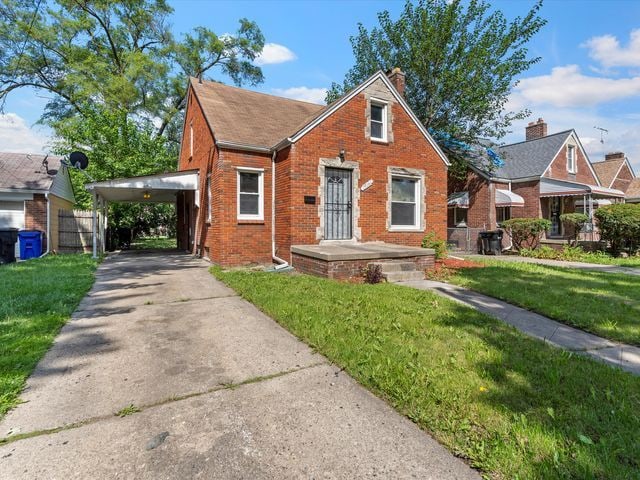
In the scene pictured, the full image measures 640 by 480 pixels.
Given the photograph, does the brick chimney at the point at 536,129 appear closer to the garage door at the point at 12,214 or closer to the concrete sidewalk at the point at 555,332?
the concrete sidewalk at the point at 555,332

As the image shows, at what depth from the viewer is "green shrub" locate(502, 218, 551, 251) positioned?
49.6ft

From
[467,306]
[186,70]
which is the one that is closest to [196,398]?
[467,306]

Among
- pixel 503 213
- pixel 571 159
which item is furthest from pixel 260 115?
pixel 571 159

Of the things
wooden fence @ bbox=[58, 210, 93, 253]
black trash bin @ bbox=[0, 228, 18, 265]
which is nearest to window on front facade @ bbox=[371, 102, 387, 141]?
black trash bin @ bbox=[0, 228, 18, 265]

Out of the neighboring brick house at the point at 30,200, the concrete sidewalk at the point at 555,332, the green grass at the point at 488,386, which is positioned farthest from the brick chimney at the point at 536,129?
the neighboring brick house at the point at 30,200

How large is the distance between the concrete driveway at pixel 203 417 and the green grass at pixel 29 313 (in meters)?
0.13

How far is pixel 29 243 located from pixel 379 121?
47.3ft

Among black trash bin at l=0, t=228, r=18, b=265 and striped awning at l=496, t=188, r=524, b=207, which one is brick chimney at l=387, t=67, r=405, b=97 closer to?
striped awning at l=496, t=188, r=524, b=207

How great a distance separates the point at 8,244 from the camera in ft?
40.8

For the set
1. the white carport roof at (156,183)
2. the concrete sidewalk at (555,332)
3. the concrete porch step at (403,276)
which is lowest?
the concrete sidewalk at (555,332)

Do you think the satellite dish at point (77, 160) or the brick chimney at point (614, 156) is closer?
the satellite dish at point (77, 160)

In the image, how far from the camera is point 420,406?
256cm

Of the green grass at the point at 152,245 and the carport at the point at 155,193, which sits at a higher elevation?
the carport at the point at 155,193

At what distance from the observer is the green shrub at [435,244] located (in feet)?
35.8
